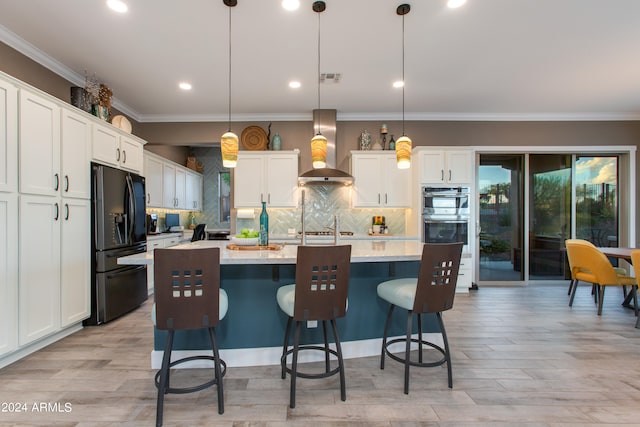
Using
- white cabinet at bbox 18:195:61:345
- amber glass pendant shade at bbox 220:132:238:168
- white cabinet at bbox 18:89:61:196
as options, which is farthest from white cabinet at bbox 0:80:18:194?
amber glass pendant shade at bbox 220:132:238:168

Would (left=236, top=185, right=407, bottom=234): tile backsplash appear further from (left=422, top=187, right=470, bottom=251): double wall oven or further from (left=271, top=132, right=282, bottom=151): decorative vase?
(left=271, top=132, right=282, bottom=151): decorative vase

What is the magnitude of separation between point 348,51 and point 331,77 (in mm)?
612

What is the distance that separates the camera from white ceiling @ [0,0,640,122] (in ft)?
8.67

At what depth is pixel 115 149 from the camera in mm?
3633

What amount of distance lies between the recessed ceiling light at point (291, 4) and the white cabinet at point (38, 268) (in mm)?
2602

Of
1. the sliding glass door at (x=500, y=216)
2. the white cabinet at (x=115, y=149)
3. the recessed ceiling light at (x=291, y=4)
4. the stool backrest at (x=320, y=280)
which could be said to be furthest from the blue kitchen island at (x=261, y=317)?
the sliding glass door at (x=500, y=216)

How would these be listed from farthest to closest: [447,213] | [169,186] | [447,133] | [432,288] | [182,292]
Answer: [169,186] < [447,133] < [447,213] < [432,288] < [182,292]

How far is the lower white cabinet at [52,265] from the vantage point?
2.51m

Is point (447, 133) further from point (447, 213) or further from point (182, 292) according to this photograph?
point (182, 292)

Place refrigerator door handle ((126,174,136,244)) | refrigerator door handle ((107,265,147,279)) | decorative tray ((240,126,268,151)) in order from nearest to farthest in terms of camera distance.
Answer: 1. refrigerator door handle ((107,265,147,279))
2. refrigerator door handle ((126,174,136,244))
3. decorative tray ((240,126,268,151))

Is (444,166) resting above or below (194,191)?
above

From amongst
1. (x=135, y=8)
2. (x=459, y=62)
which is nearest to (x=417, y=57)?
(x=459, y=62)

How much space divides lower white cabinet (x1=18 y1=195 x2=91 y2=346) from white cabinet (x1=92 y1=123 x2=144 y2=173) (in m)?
0.59

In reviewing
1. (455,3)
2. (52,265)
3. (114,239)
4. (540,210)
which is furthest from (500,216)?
(52,265)
